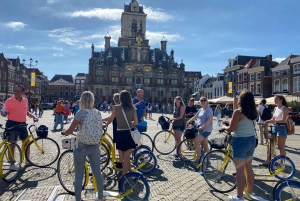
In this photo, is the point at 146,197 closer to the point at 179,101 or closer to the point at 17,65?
the point at 179,101

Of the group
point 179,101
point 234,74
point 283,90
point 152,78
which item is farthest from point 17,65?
point 179,101

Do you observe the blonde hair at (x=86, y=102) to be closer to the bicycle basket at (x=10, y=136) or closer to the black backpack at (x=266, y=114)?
the bicycle basket at (x=10, y=136)

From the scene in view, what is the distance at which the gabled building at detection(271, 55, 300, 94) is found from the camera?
112 ft

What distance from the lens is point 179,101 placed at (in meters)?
7.52

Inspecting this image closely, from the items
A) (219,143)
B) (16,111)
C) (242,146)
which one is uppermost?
(16,111)

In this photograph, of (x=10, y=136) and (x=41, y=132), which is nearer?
(x=10, y=136)

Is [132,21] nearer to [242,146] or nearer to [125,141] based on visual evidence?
[125,141]

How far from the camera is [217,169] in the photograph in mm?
5086

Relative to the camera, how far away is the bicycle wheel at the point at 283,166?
5609mm

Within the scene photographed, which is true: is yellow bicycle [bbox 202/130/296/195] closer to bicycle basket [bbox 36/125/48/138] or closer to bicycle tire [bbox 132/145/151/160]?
bicycle tire [bbox 132/145/151/160]

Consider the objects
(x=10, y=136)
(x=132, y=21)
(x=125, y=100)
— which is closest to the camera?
(x=125, y=100)

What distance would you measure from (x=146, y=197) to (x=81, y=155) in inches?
50.8

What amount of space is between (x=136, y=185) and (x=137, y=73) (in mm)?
60295

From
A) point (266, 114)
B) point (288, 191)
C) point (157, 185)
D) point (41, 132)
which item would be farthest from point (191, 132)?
point (266, 114)
